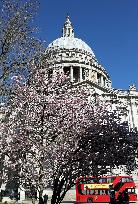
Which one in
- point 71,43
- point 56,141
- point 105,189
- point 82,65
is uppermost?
point 71,43

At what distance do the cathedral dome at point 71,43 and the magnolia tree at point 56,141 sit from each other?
92.9 metres

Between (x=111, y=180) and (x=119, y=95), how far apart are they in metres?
41.0

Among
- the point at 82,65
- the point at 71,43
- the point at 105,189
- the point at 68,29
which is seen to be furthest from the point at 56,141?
the point at 68,29

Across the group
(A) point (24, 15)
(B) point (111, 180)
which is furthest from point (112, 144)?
(B) point (111, 180)

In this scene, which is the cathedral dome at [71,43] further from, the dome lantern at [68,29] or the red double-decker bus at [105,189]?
the red double-decker bus at [105,189]

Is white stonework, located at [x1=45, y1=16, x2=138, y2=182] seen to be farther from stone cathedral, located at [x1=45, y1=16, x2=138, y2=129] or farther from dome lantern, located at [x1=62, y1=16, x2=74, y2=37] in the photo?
dome lantern, located at [x1=62, y1=16, x2=74, y2=37]

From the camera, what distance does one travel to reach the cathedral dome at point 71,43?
113500mm

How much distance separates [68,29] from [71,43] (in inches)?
463

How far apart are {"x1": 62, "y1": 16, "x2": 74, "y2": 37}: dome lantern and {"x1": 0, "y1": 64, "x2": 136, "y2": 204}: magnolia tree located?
106480 millimetres

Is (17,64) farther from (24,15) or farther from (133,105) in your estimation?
(133,105)

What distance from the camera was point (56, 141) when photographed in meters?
18.8

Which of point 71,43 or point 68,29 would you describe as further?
point 68,29

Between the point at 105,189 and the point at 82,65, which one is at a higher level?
the point at 82,65

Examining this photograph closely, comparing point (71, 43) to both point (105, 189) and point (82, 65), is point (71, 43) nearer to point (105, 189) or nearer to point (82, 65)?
point (82, 65)
